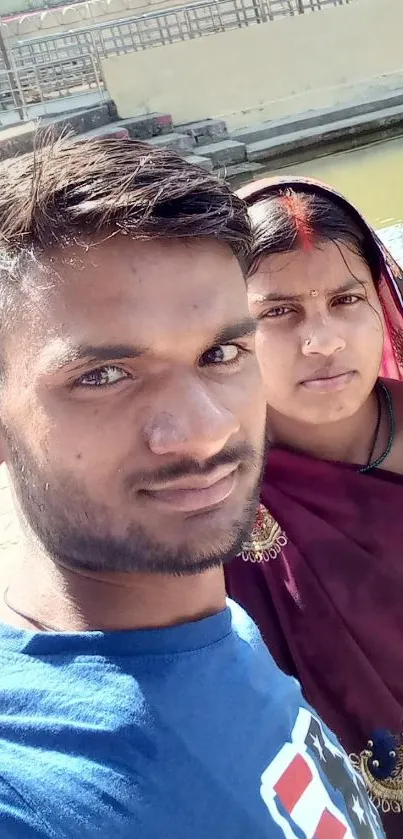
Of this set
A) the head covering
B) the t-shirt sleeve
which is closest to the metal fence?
the head covering

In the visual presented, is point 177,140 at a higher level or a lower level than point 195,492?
lower

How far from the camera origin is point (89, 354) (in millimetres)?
519

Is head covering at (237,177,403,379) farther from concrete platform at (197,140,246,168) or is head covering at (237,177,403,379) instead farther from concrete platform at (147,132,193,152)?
concrete platform at (147,132,193,152)

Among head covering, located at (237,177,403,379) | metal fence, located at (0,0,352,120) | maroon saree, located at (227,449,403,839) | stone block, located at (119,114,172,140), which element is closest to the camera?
maroon saree, located at (227,449,403,839)

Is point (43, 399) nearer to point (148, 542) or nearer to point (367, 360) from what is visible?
point (148, 542)

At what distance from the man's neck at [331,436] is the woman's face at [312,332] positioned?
0.06 meters

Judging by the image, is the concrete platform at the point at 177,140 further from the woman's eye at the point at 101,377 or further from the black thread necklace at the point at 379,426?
the woman's eye at the point at 101,377

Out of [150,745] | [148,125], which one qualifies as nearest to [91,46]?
[148,125]

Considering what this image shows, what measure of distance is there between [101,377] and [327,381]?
1.70ft

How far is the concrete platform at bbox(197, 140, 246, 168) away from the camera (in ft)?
20.3

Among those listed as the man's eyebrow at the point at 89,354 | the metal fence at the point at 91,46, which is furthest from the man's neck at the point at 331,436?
the metal fence at the point at 91,46

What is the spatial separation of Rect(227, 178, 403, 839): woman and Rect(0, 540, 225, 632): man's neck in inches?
16.5

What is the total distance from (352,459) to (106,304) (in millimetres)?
658

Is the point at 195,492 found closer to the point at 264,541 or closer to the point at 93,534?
the point at 93,534
